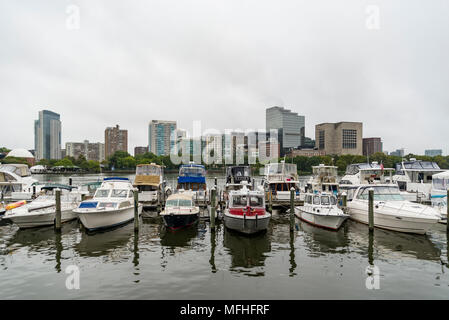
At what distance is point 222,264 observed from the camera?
14.0 metres

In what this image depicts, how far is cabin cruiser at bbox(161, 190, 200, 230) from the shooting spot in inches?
788

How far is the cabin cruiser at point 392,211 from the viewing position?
60.1 feet

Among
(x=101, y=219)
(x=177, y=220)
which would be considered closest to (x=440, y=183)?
(x=177, y=220)

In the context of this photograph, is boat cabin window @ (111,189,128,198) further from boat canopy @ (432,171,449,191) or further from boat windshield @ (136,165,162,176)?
boat canopy @ (432,171,449,191)

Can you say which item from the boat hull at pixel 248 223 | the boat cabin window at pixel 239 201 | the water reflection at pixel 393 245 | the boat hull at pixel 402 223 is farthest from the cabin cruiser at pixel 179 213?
the boat hull at pixel 402 223

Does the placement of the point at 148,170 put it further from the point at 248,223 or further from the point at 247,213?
the point at 248,223

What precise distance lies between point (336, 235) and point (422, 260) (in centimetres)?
570

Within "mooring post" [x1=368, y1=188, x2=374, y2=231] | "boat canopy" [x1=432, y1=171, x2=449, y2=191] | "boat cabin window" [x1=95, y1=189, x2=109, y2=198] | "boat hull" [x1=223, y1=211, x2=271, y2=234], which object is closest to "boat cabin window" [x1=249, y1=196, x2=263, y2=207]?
"boat hull" [x1=223, y1=211, x2=271, y2=234]

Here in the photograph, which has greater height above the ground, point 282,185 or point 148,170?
point 148,170

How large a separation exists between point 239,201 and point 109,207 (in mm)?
10106

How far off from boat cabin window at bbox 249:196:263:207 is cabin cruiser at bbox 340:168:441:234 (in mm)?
8862

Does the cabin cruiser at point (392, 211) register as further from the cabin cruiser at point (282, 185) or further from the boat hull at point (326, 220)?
the cabin cruiser at point (282, 185)

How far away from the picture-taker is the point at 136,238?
18844 mm

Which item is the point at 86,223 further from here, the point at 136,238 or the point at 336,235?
the point at 336,235
